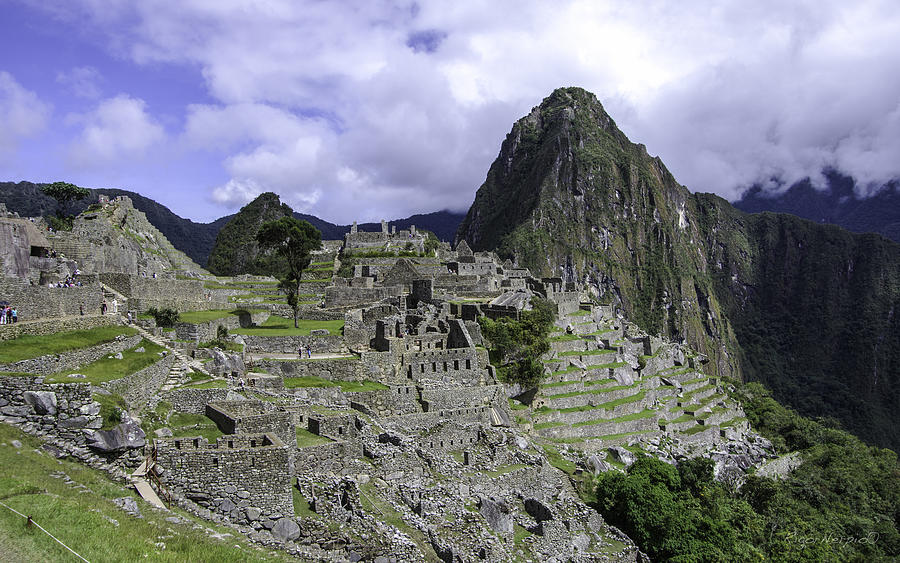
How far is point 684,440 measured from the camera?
47.4 metres

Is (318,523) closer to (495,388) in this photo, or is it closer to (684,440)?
(495,388)

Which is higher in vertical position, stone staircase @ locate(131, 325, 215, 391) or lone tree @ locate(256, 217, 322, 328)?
lone tree @ locate(256, 217, 322, 328)

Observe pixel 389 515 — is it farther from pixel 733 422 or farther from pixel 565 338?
pixel 733 422

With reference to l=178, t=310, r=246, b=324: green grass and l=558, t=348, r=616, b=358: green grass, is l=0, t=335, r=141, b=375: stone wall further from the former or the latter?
l=558, t=348, r=616, b=358: green grass

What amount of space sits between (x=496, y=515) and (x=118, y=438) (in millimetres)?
12160

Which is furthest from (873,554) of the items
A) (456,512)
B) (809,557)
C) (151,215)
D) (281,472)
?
(151,215)

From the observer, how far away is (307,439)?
57.3ft

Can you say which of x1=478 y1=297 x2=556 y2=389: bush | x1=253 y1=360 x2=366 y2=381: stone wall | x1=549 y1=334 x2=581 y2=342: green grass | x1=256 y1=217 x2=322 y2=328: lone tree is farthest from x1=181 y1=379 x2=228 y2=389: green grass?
x1=549 y1=334 x2=581 y2=342: green grass

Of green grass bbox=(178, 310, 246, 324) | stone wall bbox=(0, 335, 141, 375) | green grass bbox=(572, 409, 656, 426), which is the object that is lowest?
green grass bbox=(572, 409, 656, 426)

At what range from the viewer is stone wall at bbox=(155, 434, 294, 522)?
43.4ft

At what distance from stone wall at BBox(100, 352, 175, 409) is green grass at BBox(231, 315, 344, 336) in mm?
11114

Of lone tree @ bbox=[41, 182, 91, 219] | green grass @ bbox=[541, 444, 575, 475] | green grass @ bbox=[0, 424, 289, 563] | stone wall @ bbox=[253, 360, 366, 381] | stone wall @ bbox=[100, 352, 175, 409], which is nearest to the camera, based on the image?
green grass @ bbox=[0, 424, 289, 563]

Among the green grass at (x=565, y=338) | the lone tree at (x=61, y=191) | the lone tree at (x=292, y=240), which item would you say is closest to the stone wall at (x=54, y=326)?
the lone tree at (x=292, y=240)

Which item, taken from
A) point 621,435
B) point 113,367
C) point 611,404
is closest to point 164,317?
point 113,367
